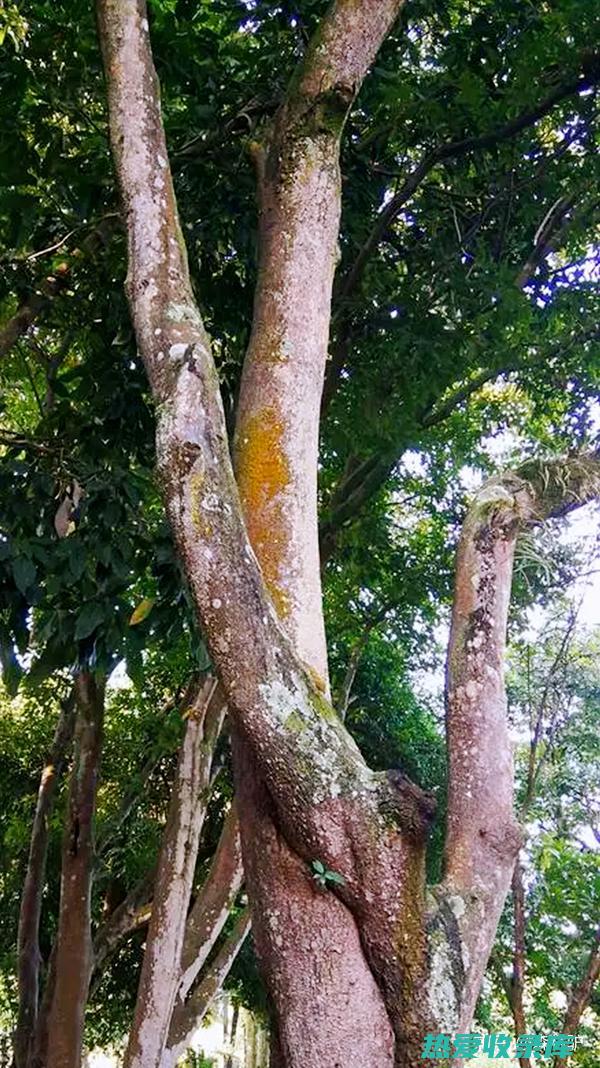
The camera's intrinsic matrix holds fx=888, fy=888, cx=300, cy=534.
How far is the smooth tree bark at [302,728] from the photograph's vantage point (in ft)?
5.46

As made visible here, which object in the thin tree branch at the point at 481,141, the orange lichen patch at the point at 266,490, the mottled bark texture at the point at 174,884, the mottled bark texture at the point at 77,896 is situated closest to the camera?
the orange lichen patch at the point at 266,490

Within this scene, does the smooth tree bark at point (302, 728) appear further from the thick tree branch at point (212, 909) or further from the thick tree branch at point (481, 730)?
the thick tree branch at point (212, 909)

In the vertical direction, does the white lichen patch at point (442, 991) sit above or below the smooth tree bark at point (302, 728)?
below

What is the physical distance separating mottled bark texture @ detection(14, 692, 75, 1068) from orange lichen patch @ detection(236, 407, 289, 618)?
468 centimetres

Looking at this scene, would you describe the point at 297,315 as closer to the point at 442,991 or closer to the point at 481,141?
the point at 442,991

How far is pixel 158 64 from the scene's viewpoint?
11.6 ft

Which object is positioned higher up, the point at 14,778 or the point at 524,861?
the point at 14,778

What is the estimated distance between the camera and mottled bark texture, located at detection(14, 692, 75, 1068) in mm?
6234

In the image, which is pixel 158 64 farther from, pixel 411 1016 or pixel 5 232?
pixel 411 1016

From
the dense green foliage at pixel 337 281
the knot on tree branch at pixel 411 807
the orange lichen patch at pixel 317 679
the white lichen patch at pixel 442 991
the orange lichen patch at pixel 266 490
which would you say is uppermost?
the dense green foliage at pixel 337 281

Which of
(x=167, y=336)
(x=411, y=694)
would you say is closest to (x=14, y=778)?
(x=411, y=694)

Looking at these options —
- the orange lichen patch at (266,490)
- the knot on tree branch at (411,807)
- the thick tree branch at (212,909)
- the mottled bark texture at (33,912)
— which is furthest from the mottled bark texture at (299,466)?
the mottled bark texture at (33,912)

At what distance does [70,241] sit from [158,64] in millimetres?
780

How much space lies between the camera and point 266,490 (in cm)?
205
